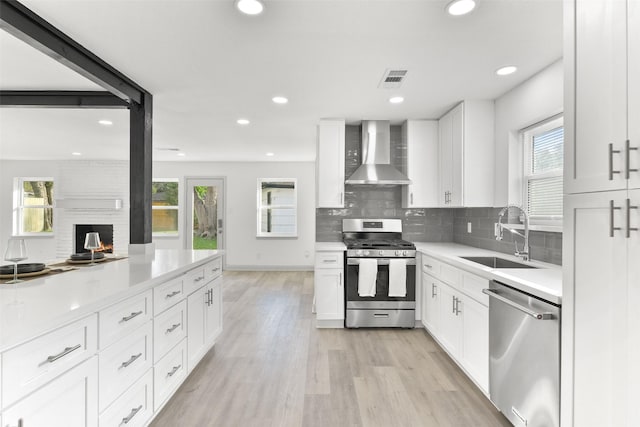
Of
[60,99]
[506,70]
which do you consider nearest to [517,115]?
[506,70]

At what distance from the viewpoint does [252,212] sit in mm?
7199

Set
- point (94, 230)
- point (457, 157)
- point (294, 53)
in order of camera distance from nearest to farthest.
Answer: point (294, 53) → point (457, 157) → point (94, 230)

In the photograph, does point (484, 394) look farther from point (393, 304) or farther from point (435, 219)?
point (435, 219)

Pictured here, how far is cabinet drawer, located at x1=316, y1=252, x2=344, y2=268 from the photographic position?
12.0 ft

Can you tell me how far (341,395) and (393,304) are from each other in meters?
1.49

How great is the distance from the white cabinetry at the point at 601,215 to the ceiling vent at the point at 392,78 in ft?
4.28

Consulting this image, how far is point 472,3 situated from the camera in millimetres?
1711

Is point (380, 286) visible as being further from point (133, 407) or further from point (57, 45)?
point (57, 45)

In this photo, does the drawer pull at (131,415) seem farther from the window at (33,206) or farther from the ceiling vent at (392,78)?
the window at (33,206)

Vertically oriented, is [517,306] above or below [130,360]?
above

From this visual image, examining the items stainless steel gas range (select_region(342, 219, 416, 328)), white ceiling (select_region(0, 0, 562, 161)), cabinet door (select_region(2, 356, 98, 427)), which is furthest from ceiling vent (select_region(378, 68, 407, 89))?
cabinet door (select_region(2, 356, 98, 427))

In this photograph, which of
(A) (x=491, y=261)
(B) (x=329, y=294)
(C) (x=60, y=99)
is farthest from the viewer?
(B) (x=329, y=294)

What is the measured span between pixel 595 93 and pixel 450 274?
1874 mm

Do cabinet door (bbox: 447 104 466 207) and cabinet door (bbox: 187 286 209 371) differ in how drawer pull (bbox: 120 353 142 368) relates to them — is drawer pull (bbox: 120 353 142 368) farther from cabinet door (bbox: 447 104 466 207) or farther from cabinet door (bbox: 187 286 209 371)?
cabinet door (bbox: 447 104 466 207)
